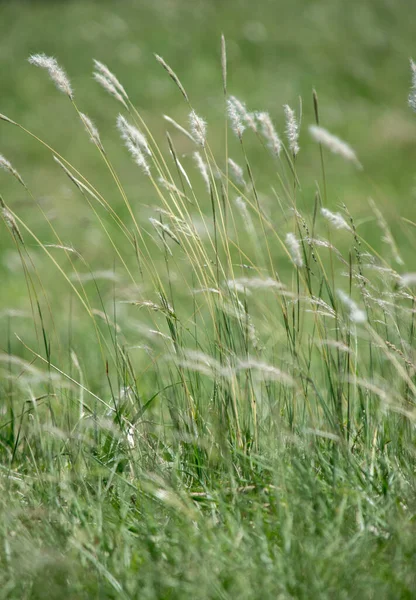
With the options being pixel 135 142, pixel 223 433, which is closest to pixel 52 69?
pixel 135 142

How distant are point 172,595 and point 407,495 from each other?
0.61 m

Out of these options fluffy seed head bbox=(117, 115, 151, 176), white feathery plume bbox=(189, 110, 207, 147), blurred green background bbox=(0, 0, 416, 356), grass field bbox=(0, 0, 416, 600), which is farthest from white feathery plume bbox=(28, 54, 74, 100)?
blurred green background bbox=(0, 0, 416, 356)

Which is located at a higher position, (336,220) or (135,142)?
(135,142)

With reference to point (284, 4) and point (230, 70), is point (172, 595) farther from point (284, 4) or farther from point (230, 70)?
point (284, 4)

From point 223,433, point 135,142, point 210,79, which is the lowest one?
point 223,433

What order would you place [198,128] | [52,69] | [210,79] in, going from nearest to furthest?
[52,69] < [198,128] < [210,79]

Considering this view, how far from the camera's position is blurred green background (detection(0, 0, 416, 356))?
9570 millimetres

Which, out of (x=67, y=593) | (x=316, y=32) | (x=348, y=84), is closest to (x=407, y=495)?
(x=67, y=593)

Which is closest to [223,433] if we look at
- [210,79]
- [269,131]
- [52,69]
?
[269,131]

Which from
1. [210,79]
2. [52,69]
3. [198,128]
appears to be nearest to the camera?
[52,69]

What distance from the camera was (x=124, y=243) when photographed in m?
7.90

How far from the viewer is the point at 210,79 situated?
469 inches

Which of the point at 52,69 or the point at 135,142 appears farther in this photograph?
the point at 135,142

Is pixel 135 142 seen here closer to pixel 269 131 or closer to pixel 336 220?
pixel 269 131
